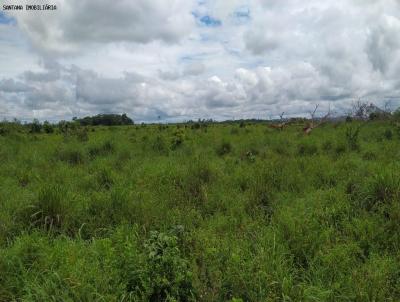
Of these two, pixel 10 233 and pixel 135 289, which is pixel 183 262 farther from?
pixel 10 233

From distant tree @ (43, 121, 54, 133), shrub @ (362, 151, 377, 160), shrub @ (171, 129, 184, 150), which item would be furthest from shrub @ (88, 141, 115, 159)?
distant tree @ (43, 121, 54, 133)

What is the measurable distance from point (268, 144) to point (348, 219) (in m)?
8.44

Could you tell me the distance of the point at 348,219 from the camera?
5344 millimetres

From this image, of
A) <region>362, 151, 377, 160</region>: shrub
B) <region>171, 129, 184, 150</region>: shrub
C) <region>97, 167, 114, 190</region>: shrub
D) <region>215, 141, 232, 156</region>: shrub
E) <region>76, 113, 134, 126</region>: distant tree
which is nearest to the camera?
<region>97, 167, 114, 190</region>: shrub

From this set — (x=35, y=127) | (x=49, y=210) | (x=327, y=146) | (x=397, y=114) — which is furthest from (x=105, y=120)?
(x=49, y=210)

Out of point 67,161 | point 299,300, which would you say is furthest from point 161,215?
point 67,161

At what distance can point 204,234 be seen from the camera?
476 centimetres

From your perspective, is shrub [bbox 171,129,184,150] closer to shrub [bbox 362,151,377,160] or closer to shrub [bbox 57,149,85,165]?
shrub [bbox 57,149,85,165]

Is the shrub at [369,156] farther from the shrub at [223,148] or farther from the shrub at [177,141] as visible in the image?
the shrub at [177,141]

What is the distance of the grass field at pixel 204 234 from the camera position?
363 centimetres

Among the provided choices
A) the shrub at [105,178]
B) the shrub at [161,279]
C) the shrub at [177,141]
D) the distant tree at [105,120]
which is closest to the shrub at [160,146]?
the shrub at [177,141]

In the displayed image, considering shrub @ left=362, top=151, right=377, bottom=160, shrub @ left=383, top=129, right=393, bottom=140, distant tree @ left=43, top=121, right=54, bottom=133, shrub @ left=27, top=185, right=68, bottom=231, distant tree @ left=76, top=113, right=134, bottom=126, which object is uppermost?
distant tree @ left=76, top=113, right=134, bottom=126

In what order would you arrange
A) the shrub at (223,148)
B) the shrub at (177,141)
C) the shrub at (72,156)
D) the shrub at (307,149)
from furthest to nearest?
the shrub at (177,141) < the shrub at (223,148) < the shrub at (307,149) < the shrub at (72,156)

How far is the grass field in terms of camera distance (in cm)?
363
